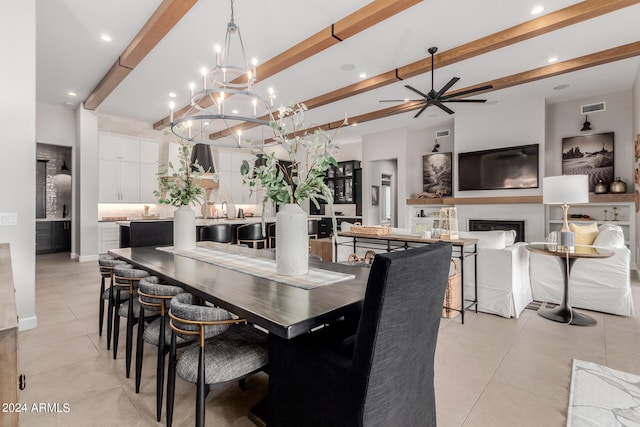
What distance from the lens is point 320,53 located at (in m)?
4.25

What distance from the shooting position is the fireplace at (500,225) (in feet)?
20.2

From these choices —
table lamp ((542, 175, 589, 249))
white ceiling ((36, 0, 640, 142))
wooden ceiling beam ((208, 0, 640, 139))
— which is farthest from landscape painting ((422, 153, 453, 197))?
table lamp ((542, 175, 589, 249))

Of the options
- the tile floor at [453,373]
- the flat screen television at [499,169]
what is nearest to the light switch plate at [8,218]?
the tile floor at [453,373]

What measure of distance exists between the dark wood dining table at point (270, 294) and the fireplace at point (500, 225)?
17.8ft

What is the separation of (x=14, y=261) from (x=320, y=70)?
13.9 feet

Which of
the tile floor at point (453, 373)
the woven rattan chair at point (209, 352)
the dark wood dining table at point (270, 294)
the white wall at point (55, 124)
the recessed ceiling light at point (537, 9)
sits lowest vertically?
the tile floor at point (453, 373)

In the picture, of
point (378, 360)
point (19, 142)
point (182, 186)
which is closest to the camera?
point (378, 360)

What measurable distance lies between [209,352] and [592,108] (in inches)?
296

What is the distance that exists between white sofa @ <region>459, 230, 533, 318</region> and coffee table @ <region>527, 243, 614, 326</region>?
24 cm

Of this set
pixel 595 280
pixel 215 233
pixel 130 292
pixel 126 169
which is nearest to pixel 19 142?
pixel 130 292

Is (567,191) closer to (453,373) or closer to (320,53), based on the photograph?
(453,373)

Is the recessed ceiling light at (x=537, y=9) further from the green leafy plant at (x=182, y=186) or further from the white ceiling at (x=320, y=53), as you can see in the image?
the green leafy plant at (x=182, y=186)

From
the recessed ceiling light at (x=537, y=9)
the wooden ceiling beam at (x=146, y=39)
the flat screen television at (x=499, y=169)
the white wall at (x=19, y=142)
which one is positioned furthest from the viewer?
the flat screen television at (x=499, y=169)

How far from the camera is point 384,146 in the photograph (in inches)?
330
